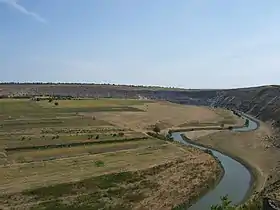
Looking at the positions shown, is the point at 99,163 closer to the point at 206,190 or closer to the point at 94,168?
the point at 94,168

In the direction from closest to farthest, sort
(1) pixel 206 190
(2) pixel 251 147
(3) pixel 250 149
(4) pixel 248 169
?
(1) pixel 206 190
(4) pixel 248 169
(3) pixel 250 149
(2) pixel 251 147

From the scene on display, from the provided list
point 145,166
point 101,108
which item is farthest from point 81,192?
point 101,108

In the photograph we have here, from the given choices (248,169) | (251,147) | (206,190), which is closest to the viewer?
(206,190)

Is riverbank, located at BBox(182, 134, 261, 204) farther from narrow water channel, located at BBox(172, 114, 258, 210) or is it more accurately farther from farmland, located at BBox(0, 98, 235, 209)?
farmland, located at BBox(0, 98, 235, 209)

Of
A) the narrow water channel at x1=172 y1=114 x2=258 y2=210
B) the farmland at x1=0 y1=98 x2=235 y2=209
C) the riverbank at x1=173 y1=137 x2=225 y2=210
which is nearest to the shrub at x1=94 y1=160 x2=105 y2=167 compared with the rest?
the farmland at x1=0 y1=98 x2=235 y2=209

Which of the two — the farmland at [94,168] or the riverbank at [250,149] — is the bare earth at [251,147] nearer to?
the riverbank at [250,149]

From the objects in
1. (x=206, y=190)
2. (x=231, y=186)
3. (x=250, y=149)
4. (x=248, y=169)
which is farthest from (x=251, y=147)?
(x=206, y=190)

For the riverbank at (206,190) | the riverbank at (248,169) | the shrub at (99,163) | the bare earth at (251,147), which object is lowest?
the riverbank at (206,190)

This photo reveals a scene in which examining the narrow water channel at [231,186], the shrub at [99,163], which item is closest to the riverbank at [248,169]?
the narrow water channel at [231,186]

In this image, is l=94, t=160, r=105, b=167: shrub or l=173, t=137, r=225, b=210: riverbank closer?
l=173, t=137, r=225, b=210: riverbank

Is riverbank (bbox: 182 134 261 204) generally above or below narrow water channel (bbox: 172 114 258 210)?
above
